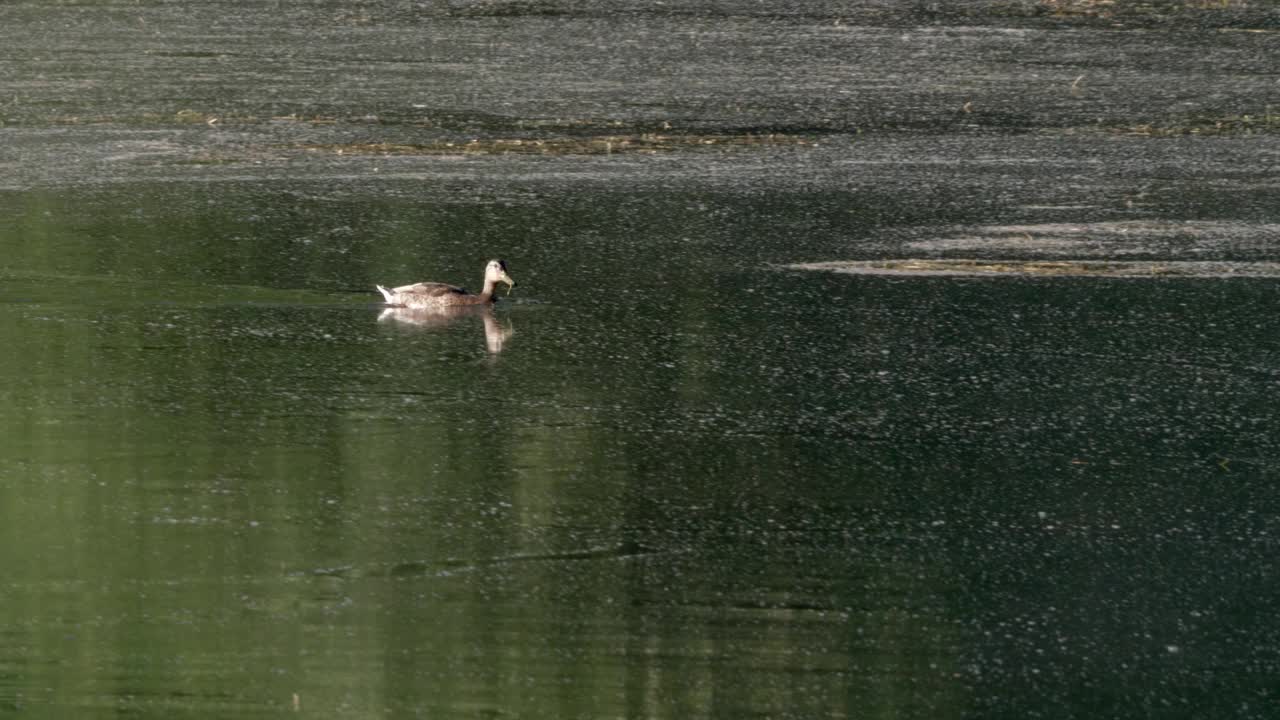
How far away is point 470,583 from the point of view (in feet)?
21.2

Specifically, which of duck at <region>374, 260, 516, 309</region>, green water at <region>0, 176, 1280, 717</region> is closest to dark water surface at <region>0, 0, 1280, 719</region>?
green water at <region>0, 176, 1280, 717</region>

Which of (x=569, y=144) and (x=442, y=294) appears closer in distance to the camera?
(x=442, y=294)

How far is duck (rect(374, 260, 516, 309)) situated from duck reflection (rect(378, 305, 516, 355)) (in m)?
0.02

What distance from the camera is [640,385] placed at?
8805 millimetres

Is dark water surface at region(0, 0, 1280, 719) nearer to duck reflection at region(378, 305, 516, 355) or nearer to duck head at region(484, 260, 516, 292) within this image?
duck reflection at region(378, 305, 516, 355)

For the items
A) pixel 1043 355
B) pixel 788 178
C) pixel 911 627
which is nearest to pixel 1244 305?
pixel 1043 355

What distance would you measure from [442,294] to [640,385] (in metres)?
1.50

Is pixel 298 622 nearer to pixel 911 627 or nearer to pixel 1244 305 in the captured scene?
pixel 911 627

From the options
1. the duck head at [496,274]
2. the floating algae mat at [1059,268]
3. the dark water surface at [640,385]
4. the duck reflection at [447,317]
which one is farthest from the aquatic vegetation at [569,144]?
the duck reflection at [447,317]

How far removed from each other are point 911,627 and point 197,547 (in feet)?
7.62

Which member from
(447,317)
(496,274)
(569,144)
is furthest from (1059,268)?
(569,144)

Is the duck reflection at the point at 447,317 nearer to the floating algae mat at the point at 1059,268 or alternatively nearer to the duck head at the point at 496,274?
the duck head at the point at 496,274

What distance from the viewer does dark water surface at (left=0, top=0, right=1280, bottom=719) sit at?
19.6ft

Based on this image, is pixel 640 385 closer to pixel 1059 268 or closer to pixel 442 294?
pixel 442 294
